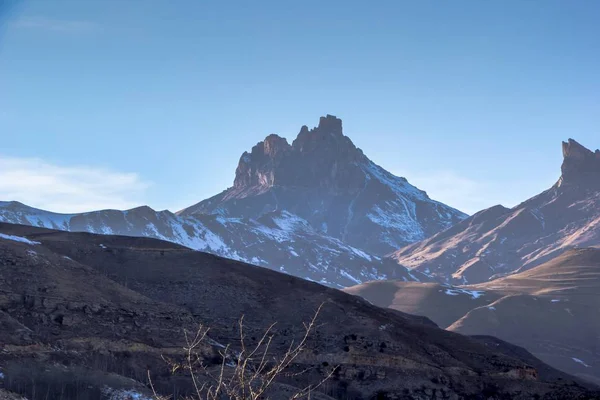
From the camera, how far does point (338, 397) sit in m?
75.9

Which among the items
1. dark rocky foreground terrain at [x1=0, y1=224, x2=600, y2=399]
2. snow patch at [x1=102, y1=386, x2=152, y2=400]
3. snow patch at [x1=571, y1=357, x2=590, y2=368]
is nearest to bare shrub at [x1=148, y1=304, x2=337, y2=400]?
snow patch at [x1=102, y1=386, x2=152, y2=400]

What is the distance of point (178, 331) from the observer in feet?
249

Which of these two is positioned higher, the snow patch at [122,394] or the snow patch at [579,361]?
the snow patch at [579,361]

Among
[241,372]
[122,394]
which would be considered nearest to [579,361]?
[122,394]

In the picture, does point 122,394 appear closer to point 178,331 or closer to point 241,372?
point 178,331

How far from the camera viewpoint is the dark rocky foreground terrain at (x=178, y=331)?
6112 centimetres

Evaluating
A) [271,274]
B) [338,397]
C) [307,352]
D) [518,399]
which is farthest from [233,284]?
[518,399]

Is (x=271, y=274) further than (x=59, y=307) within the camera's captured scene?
Yes

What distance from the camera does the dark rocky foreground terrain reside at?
61.1 meters

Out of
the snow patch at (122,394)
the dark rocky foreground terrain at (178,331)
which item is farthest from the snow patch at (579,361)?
the snow patch at (122,394)

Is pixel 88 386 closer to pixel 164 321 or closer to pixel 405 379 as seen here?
pixel 164 321

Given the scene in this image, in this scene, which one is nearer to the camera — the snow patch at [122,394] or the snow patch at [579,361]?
the snow patch at [122,394]

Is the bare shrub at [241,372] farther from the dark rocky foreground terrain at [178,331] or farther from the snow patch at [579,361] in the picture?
the snow patch at [579,361]

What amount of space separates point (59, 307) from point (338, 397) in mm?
25200
